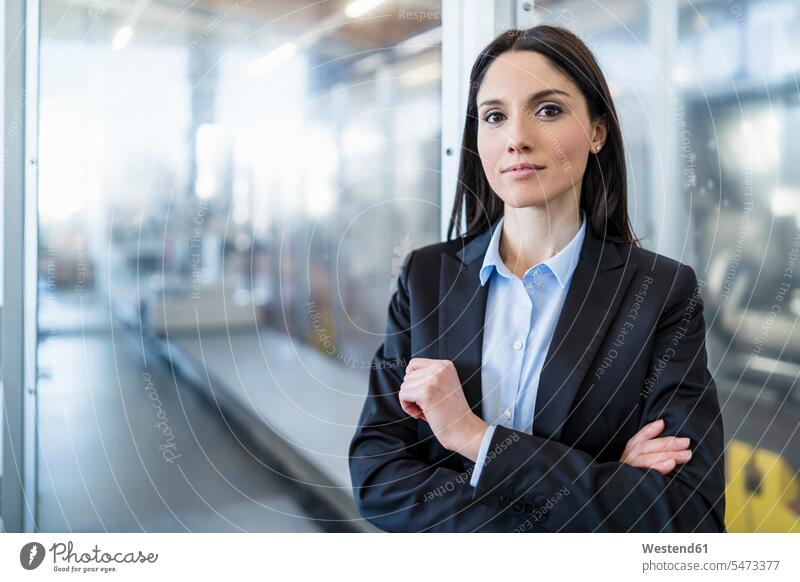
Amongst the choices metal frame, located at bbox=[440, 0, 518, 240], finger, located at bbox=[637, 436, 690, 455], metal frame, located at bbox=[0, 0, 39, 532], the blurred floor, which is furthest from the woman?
metal frame, located at bbox=[0, 0, 39, 532]

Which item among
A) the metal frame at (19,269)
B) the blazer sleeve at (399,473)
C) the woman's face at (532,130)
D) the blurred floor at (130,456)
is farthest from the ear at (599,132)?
the metal frame at (19,269)

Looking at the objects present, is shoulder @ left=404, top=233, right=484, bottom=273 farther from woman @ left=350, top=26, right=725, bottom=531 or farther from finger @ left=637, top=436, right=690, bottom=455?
finger @ left=637, top=436, right=690, bottom=455

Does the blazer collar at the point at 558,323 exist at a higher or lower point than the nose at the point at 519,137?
lower

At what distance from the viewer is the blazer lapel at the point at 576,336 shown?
658 millimetres

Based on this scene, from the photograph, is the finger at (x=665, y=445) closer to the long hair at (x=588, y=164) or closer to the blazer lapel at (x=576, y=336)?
the blazer lapel at (x=576, y=336)

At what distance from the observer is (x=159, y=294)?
1.35m

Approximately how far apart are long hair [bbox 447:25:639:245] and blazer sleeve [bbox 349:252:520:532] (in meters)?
0.14

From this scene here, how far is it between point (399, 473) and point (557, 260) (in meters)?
0.29

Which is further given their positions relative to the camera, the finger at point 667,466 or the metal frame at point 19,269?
Result: the metal frame at point 19,269

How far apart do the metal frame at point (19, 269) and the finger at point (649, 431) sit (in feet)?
2.67

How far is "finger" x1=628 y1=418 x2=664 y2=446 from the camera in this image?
63 cm

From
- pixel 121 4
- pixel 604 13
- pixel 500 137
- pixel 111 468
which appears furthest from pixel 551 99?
pixel 111 468
